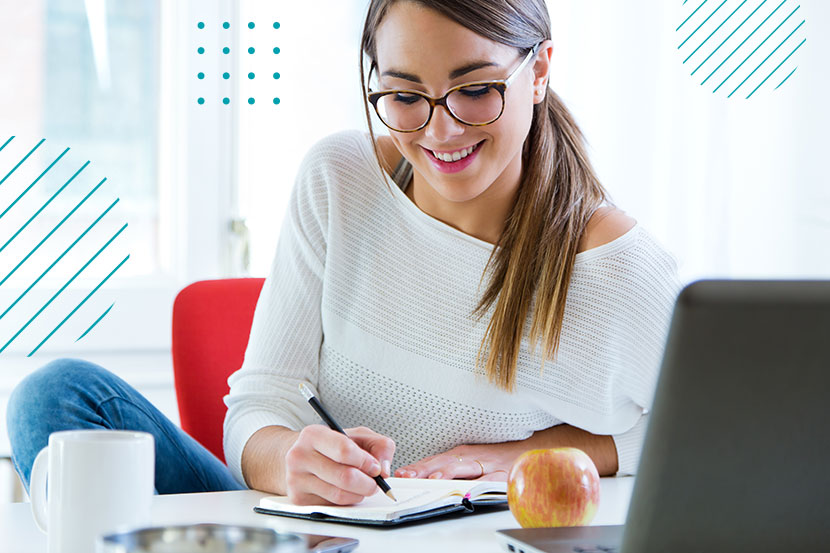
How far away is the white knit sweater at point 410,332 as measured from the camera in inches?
50.8

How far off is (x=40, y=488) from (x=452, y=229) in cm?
80

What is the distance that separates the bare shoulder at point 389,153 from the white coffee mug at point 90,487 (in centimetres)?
87

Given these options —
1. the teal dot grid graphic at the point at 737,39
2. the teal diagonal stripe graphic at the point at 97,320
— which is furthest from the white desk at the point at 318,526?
the teal dot grid graphic at the point at 737,39

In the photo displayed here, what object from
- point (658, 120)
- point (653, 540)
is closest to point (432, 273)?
point (653, 540)

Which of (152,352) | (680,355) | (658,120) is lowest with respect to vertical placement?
(152,352)

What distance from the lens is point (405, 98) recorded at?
1.27m

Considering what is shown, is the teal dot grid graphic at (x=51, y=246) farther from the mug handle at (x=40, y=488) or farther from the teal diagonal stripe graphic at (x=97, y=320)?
the mug handle at (x=40, y=488)

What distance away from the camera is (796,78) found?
2678mm

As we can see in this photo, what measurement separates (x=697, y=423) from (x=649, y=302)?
29.8 inches

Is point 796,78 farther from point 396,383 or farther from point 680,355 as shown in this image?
point 680,355

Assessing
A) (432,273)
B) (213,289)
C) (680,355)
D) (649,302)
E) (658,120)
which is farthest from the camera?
(658,120)

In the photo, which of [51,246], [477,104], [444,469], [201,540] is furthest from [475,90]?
[51,246]

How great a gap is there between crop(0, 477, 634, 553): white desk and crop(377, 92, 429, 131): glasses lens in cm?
54

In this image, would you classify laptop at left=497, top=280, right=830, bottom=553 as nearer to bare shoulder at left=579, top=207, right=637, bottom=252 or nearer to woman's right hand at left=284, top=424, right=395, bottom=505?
woman's right hand at left=284, top=424, right=395, bottom=505
